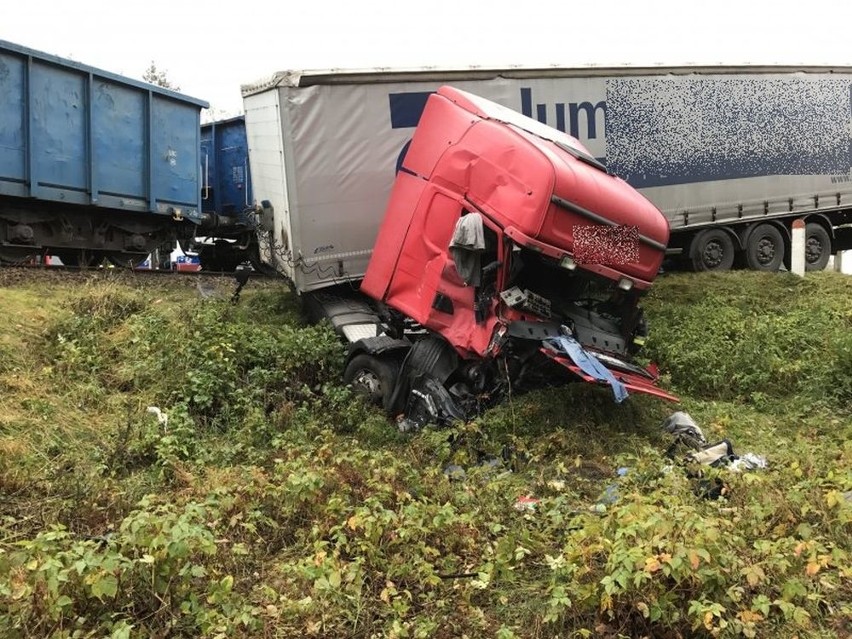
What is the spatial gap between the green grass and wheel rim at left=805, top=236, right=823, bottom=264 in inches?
216

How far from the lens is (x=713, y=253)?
36.6 feet

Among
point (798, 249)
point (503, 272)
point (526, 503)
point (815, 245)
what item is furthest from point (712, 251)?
point (526, 503)

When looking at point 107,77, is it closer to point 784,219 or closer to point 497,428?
point 497,428

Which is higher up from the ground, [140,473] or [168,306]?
[168,306]

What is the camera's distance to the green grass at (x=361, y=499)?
2.73 metres

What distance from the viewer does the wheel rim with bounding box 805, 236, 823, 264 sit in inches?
479

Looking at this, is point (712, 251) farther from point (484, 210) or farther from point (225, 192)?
point (225, 192)

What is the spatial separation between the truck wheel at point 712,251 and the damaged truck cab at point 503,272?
202 inches

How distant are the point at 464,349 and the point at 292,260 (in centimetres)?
299

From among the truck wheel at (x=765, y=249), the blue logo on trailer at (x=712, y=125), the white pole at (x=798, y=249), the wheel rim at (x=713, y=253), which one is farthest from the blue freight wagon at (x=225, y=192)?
the white pole at (x=798, y=249)

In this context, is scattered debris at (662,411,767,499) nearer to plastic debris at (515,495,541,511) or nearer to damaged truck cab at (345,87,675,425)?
damaged truck cab at (345,87,675,425)

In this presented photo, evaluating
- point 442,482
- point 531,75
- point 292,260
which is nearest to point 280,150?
point 292,260

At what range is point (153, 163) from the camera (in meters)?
11.4

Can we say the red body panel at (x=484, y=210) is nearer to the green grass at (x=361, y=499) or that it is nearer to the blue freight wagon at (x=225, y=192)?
the green grass at (x=361, y=499)
